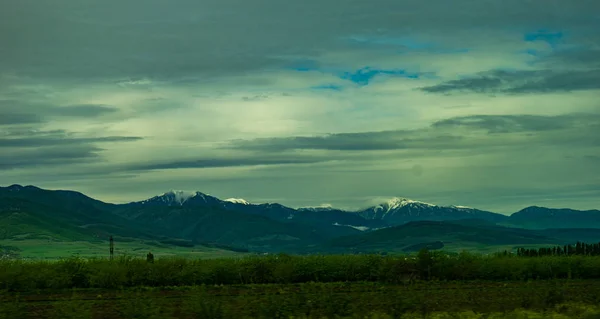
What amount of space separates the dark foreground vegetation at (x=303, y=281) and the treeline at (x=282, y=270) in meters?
0.10

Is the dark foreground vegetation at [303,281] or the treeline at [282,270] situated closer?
the dark foreground vegetation at [303,281]

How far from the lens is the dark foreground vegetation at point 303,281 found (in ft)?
181

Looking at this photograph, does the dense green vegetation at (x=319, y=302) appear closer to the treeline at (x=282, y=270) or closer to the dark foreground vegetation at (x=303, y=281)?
the dark foreground vegetation at (x=303, y=281)

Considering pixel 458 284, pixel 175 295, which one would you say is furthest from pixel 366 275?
pixel 175 295

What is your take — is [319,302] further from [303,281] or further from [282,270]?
[303,281]

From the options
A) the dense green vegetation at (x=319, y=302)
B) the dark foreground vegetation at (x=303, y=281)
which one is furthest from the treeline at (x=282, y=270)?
the dense green vegetation at (x=319, y=302)

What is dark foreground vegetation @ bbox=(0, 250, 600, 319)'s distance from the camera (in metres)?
55.2

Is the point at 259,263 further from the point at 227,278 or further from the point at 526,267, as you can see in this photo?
the point at 526,267

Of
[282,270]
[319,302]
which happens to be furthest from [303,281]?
[319,302]

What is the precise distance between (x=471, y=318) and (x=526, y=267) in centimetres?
5420

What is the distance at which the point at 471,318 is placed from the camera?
124 feet

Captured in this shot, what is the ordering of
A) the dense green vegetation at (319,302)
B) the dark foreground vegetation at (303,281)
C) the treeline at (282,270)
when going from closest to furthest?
the dense green vegetation at (319,302)
the dark foreground vegetation at (303,281)
the treeline at (282,270)

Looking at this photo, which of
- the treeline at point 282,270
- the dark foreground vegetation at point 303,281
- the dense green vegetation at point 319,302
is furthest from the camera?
the treeline at point 282,270

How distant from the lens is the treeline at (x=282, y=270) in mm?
74438
